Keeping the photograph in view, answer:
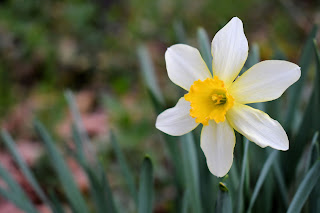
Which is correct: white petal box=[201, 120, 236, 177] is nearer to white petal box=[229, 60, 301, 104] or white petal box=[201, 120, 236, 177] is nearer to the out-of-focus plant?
white petal box=[229, 60, 301, 104]

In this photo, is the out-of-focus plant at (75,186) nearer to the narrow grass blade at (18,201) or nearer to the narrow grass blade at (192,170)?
the narrow grass blade at (18,201)

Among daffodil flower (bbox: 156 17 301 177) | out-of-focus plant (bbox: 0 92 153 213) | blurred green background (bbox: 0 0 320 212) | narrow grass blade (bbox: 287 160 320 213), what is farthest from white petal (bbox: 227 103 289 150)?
blurred green background (bbox: 0 0 320 212)

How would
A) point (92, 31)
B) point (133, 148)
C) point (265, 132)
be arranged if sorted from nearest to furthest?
point (265, 132) < point (133, 148) < point (92, 31)

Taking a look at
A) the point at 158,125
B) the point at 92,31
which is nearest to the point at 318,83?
the point at 158,125

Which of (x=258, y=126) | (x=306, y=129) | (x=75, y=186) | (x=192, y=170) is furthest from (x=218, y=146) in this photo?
(x=75, y=186)

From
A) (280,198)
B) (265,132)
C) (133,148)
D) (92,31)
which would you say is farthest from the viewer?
(92,31)

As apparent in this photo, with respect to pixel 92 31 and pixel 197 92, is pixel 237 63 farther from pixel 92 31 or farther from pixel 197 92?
pixel 92 31

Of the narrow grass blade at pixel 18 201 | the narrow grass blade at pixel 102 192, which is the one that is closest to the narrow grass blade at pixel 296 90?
the narrow grass blade at pixel 102 192
